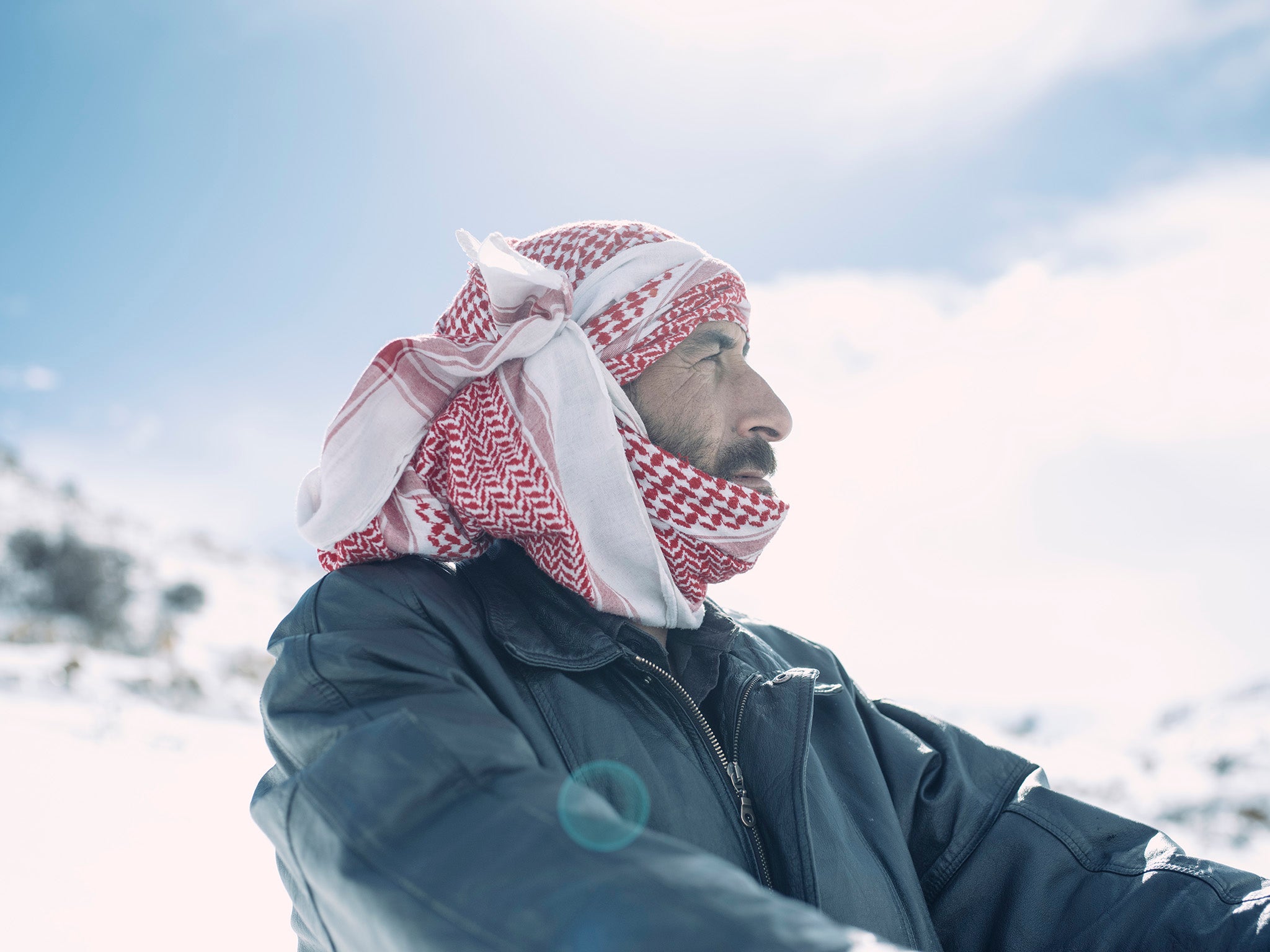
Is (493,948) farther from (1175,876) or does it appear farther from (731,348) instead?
(731,348)

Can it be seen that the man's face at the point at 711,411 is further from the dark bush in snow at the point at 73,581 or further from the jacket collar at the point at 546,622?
the dark bush in snow at the point at 73,581

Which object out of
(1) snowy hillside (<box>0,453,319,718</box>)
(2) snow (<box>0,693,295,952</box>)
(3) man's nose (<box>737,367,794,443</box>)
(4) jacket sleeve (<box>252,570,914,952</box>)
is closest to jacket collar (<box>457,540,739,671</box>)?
(4) jacket sleeve (<box>252,570,914,952</box>)

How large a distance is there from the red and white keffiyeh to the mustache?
18 centimetres

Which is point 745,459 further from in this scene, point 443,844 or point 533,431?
point 443,844

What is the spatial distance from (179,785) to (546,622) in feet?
11.2

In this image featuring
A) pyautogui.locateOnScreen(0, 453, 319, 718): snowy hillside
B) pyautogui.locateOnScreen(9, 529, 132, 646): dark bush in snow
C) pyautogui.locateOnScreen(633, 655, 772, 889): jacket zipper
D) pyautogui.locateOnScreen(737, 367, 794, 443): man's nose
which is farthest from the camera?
pyautogui.locateOnScreen(9, 529, 132, 646): dark bush in snow

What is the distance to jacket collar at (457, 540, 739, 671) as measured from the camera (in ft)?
5.36

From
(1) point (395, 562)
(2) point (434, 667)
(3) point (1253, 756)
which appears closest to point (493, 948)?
(2) point (434, 667)

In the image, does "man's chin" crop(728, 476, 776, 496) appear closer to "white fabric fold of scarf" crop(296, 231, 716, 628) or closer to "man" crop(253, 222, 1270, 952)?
"man" crop(253, 222, 1270, 952)

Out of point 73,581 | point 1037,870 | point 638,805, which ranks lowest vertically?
point 1037,870

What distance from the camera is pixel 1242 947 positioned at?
5.20 feet

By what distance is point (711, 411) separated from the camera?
218 centimetres

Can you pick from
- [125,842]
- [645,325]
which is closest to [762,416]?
[645,325]

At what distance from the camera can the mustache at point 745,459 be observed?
7.08 feet
